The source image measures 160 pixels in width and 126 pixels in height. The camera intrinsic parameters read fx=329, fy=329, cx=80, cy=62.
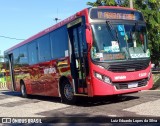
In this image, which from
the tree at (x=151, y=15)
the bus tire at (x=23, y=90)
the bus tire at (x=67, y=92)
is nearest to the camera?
the bus tire at (x=67, y=92)

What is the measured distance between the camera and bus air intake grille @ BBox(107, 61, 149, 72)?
1042 centimetres

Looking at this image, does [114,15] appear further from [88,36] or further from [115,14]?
[88,36]

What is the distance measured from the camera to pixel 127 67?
10641mm

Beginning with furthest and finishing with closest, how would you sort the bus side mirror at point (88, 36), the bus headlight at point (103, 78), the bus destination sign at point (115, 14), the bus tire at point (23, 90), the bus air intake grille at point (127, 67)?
the bus tire at point (23, 90), the bus destination sign at point (115, 14), the bus air intake grille at point (127, 67), the bus headlight at point (103, 78), the bus side mirror at point (88, 36)

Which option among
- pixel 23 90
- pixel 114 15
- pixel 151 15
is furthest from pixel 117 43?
pixel 151 15

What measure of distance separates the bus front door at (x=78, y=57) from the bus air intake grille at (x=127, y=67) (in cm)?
96

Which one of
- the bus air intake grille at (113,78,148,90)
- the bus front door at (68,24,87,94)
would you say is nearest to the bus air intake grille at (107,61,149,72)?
the bus air intake grille at (113,78,148,90)

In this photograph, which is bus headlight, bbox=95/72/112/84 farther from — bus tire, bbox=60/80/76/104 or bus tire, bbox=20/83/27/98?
bus tire, bbox=20/83/27/98

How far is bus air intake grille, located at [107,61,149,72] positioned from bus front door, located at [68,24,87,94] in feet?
3.15

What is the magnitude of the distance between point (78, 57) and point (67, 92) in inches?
67.3

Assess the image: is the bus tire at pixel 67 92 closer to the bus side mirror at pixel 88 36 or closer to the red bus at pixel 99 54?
the red bus at pixel 99 54

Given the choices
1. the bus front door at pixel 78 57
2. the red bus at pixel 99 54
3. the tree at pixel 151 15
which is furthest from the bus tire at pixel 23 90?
the tree at pixel 151 15

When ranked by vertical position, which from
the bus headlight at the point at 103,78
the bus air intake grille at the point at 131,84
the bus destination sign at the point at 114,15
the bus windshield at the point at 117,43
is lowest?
the bus air intake grille at the point at 131,84

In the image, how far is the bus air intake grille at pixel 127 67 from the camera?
1042cm
